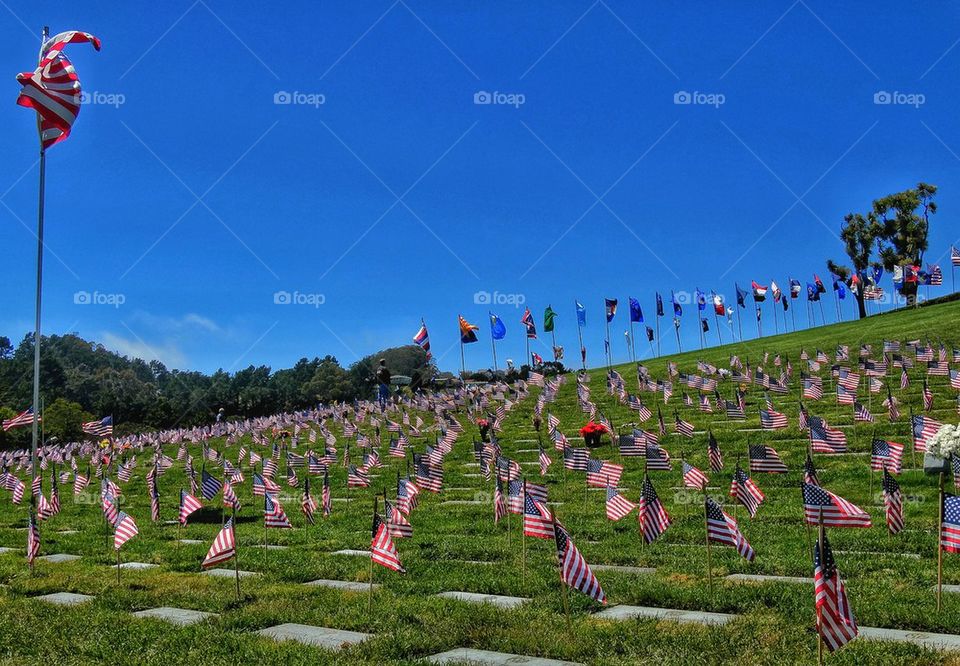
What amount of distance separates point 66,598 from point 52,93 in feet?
28.5

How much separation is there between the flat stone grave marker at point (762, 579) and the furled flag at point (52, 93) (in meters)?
12.9

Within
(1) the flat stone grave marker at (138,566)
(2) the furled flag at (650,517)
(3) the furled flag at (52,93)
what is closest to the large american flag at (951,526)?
(2) the furled flag at (650,517)

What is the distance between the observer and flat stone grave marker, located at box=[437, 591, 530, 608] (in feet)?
30.9

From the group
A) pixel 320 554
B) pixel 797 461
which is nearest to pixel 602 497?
pixel 797 461

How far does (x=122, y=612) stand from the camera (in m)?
9.92

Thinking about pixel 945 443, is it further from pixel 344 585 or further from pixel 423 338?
pixel 423 338

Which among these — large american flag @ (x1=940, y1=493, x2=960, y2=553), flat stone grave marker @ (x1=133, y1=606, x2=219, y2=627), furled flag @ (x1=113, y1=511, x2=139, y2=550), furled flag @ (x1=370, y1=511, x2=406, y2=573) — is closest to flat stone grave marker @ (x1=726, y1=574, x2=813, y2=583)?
large american flag @ (x1=940, y1=493, x2=960, y2=553)

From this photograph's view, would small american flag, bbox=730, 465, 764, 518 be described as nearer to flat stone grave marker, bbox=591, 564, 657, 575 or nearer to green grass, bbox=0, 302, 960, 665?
green grass, bbox=0, 302, 960, 665

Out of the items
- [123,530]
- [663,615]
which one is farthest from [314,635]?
[123,530]

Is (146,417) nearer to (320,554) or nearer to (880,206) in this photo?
(880,206)

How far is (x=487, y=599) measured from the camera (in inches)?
382

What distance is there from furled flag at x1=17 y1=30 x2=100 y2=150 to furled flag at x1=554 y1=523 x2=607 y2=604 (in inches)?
465

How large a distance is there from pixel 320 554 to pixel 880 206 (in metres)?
93.9

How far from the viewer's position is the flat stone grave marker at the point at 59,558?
15.0 meters
